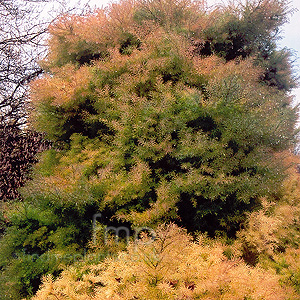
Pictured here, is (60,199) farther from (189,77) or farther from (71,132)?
(189,77)

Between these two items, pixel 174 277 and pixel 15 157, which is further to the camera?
pixel 15 157

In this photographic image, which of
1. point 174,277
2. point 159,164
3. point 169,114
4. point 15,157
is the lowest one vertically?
point 174,277

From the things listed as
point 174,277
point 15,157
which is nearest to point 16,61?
point 15,157

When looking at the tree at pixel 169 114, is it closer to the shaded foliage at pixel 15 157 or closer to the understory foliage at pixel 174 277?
the understory foliage at pixel 174 277

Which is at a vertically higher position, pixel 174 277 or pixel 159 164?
pixel 159 164

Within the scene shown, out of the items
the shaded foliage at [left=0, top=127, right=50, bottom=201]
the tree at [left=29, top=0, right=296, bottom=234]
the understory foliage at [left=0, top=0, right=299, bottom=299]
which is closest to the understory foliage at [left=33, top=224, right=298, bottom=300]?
the understory foliage at [left=0, top=0, right=299, bottom=299]

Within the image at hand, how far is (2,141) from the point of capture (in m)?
4.97

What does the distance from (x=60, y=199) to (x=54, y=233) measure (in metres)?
0.55

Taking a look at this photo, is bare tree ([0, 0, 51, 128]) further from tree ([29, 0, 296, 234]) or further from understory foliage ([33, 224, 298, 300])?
understory foliage ([33, 224, 298, 300])

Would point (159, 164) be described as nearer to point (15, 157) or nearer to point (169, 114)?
point (169, 114)

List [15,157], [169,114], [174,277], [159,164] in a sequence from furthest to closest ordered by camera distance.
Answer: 1. [15,157]
2. [159,164]
3. [169,114]
4. [174,277]

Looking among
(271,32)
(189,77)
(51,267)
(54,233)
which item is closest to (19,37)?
(189,77)

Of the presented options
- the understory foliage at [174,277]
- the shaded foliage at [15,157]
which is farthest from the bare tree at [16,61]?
the understory foliage at [174,277]

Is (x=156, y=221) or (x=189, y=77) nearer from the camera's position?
(x=156, y=221)
